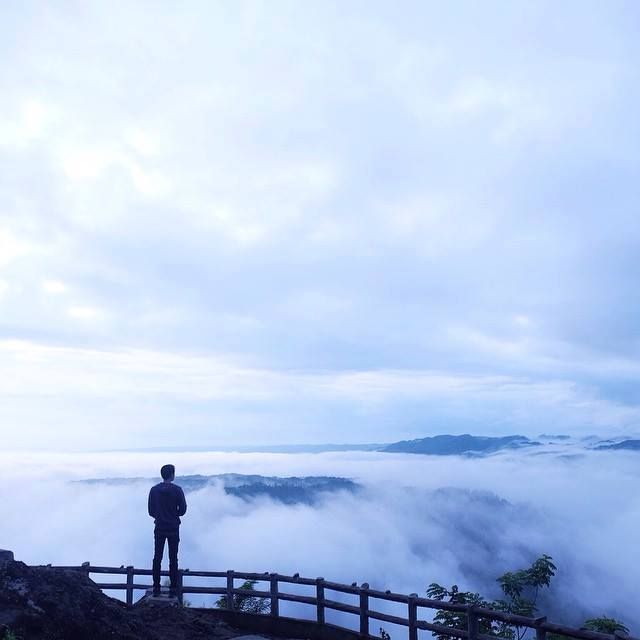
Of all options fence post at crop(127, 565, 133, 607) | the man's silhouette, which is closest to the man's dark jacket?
the man's silhouette

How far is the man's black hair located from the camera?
1320 centimetres

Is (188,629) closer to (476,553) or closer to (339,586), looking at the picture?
(339,586)

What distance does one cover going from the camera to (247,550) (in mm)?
194750

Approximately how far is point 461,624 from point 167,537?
845 cm

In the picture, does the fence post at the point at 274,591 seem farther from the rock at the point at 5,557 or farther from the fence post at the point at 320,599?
the rock at the point at 5,557

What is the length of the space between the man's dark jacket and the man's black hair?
0.13m

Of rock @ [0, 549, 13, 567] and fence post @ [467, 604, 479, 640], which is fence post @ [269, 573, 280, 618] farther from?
rock @ [0, 549, 13, 567]

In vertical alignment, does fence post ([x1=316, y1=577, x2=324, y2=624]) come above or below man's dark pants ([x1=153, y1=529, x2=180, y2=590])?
below

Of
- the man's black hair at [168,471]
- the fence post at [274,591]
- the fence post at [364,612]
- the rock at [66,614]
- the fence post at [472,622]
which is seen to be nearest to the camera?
the rock at [66,614]

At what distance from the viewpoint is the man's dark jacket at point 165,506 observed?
13.4m

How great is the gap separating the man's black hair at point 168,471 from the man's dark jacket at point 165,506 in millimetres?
125

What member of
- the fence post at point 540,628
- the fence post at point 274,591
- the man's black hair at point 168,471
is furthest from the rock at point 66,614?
the fence post at point 540,628

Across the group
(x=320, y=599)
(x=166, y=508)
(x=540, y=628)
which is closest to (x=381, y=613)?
(x=320, y=599)

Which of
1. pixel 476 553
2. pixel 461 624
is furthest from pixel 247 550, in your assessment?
pixel 461 624
